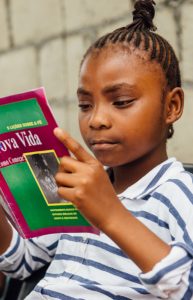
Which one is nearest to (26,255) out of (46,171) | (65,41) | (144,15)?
(46,171)

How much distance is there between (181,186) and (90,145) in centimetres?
23

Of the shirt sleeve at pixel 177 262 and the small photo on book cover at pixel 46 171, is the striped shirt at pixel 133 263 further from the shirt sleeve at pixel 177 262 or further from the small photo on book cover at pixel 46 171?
the small photo on book cover at pixel 46 171

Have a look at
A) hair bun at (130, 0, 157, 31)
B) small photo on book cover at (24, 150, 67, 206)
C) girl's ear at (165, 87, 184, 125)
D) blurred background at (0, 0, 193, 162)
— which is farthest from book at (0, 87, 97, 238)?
blurred background at (0, 0, 193, 162)

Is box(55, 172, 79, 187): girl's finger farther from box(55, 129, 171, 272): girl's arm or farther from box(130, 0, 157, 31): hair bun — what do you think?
box(130, 0, 157, 31): hair bun

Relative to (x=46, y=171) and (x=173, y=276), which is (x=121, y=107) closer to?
(x=46, y=171)

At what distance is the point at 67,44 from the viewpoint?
289 centimetres

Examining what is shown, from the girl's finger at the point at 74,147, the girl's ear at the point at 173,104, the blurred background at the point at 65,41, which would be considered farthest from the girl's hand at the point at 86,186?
the blurred background at the point at 65,41

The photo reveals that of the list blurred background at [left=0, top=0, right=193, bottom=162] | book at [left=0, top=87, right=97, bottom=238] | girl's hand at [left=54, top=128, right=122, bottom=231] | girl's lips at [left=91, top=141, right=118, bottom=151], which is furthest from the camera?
blurred background at [left=0, top=0, right=193, bottom=162]

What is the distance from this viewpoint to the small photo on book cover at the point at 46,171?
1444 millimetres

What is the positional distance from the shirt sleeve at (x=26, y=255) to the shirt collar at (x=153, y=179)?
0.39 metres

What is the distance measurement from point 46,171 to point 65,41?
1.53 metres

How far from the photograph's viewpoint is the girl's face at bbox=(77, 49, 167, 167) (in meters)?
1.51

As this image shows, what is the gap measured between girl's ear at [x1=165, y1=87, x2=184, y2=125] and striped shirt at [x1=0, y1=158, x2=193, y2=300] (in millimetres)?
105

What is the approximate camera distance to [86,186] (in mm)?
1296
